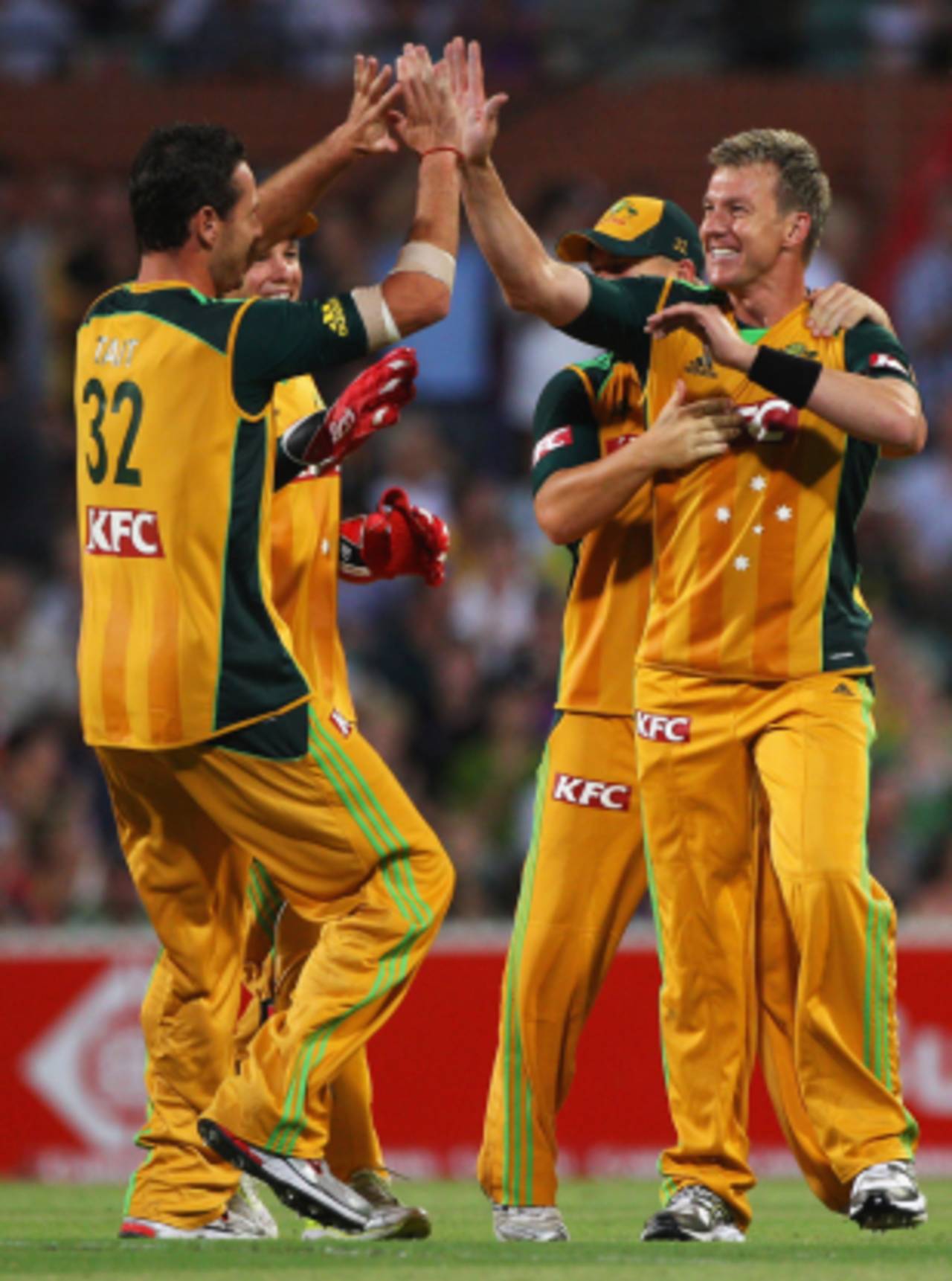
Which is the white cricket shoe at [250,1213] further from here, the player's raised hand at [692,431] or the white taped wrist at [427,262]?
the white taped wrist at [427,262]

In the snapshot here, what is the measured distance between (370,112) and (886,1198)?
2673 mm

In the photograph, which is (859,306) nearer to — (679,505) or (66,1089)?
(679,505)

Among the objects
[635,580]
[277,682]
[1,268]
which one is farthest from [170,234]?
[1,268]

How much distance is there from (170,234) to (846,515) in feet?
5.24

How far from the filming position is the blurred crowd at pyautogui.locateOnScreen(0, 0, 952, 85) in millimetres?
12852

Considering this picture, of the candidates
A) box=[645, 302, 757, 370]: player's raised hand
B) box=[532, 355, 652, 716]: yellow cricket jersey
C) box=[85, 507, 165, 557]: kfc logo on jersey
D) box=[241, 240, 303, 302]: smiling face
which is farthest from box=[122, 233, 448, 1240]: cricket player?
box=[645, 302, 757, 370]: player's raised hand

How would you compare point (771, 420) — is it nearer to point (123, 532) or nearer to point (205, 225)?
point (205, 225)

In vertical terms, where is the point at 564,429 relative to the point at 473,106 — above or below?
below

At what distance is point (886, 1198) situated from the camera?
16.6 ft

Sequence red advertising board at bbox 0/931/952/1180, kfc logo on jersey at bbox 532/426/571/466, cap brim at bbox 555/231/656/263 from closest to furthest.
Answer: kfc logo on jersey at bbox 532/426/571/466, cap brim at bbox 555/231/656/263, red advertising board at bbox 0/931/952/1180

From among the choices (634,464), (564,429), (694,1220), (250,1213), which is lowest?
(250,1213)

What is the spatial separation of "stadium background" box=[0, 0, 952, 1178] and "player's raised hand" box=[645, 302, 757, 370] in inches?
155

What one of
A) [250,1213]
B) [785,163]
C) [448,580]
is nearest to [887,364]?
[785,163]

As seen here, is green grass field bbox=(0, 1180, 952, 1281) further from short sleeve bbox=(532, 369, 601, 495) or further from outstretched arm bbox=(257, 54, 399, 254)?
outstretched arm bbox=(257, 54, 399, 254)
